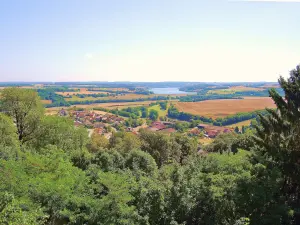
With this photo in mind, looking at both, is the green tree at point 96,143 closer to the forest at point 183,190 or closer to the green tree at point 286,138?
the forest at point 183,190

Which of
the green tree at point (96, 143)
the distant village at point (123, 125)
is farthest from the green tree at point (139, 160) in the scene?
the distant village at point (123, 125)

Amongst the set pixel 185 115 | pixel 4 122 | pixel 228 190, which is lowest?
pixel 185 115

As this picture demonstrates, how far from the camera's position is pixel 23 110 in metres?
27.2

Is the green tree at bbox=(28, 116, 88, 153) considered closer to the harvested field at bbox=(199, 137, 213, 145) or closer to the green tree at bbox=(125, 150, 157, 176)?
the green tree at bbox=(125, 150, 157, 176)

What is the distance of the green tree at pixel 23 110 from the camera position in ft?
89.2

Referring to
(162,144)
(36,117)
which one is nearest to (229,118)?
(162,144)

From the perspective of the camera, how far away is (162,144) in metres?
35.5

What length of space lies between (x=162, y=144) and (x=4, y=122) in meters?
19.2

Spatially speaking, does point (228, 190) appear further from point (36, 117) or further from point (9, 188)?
point (36, 117)

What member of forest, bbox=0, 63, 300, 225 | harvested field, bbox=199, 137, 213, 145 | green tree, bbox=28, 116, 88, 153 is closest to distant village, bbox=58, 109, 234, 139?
harvested field, bbox=199, 137, 213, 145

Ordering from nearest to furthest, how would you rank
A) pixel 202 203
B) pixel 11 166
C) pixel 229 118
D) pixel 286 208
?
pixel 286 208
pixel 202 203
pixel 11 166
pixel 229 118

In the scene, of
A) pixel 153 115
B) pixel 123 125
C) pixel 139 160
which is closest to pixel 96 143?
pixel 139 160

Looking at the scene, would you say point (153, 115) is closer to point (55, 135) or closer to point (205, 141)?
point (205, 141)

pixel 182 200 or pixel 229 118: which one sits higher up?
pixel 182 200
